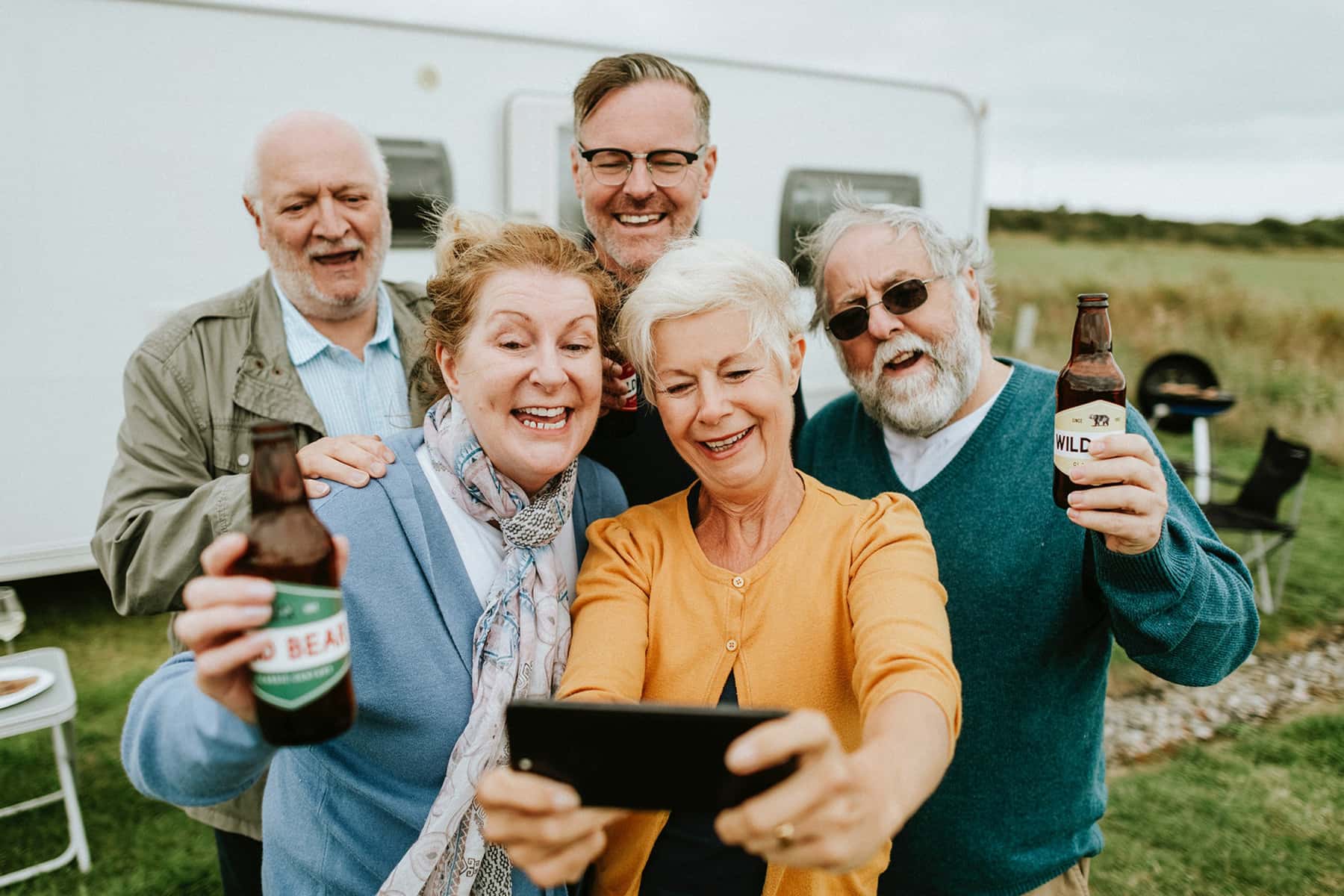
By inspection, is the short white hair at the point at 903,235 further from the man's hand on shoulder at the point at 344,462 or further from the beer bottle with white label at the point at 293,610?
the beer bottle with white label at the point at 293,610

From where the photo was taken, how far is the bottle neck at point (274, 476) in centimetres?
150

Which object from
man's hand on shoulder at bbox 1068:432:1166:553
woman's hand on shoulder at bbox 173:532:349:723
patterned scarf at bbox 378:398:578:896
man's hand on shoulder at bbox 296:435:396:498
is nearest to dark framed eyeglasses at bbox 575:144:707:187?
patterned scarf at bbox 378:398:578:896

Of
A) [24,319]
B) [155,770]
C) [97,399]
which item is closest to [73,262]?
[24,319]

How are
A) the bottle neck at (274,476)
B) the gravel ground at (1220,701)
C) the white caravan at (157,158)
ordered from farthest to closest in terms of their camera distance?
the gravel ground at (1220,701) → the white caravan at (157,158) → the bottle neck at (274,476)

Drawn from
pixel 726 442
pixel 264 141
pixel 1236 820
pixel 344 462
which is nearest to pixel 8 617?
pixel 264 141

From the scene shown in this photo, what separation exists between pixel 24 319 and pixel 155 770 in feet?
16.2

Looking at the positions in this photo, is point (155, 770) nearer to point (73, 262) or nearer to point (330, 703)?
point (330, 703)

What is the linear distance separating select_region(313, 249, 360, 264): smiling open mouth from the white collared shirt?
1.95 metres

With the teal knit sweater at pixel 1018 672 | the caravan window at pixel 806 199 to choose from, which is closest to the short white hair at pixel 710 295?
the teal knit sweater at pixel 1018 672

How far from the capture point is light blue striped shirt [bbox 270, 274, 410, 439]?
3041mm

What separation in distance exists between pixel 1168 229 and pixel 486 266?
2349 centimetres

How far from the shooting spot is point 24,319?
526 cm

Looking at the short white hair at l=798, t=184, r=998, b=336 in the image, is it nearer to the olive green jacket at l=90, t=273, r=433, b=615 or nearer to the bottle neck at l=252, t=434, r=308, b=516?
the olive green jacket at l=90, t=273, r=433, b=615

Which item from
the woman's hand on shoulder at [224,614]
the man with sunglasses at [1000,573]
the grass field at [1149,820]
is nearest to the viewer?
the woman's hand on shoulder at [224,614]
